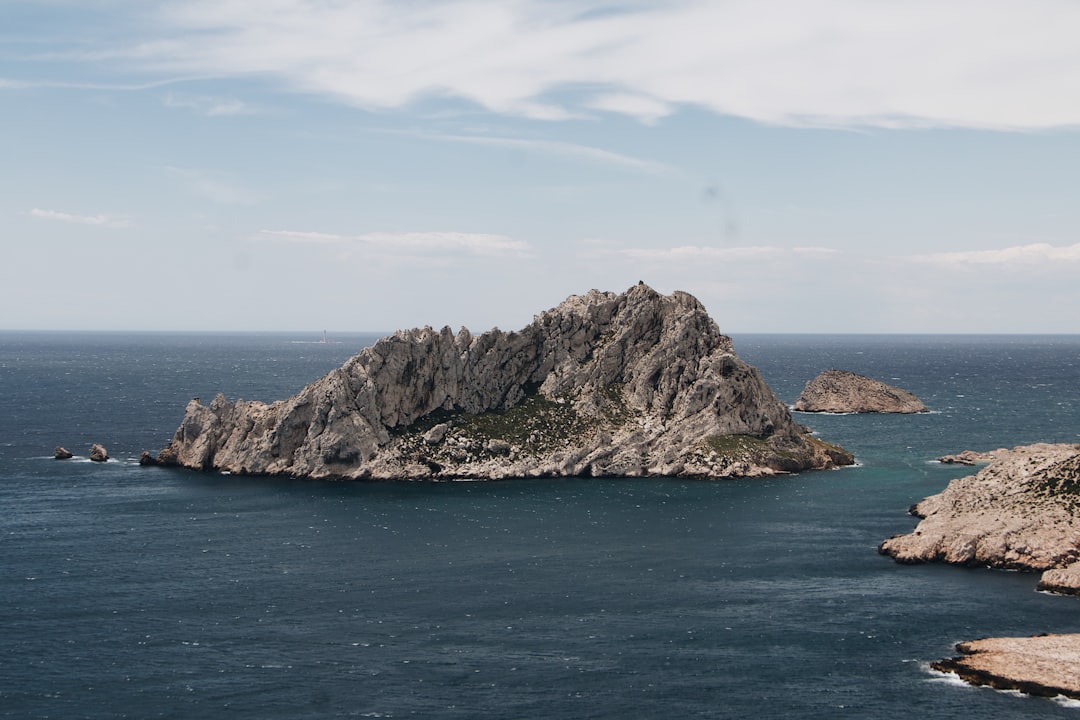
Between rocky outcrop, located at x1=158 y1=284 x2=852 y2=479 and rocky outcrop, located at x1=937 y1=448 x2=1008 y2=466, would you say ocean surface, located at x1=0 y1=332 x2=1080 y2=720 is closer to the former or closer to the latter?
rocky outcrop, located at x1=158 y1=284 x2=852 y2=479

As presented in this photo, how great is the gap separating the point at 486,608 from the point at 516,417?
292ft

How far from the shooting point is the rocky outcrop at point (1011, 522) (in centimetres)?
11112

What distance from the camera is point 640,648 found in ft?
288

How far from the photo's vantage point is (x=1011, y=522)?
11631 cm

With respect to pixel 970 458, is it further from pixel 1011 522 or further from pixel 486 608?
pixel 486 608

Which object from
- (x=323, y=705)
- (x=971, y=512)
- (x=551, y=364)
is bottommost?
(x=323, y=705)

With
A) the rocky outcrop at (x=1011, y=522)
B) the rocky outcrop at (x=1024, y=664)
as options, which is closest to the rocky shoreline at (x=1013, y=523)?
the rocky outcrop at (x=1011, y=522)

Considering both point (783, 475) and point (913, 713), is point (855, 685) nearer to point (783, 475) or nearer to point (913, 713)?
point (913, 713)

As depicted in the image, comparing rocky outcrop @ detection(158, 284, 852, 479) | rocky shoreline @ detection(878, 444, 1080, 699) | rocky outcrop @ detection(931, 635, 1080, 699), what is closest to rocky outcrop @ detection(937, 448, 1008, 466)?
rocky outcrop @ detection(158, 284, 852, 479)

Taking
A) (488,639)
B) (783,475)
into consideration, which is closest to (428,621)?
(488,639)

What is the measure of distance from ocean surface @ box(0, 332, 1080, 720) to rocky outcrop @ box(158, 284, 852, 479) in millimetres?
19412

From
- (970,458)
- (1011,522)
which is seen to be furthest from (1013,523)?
Result: (970,458)

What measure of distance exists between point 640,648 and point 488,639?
13.6m

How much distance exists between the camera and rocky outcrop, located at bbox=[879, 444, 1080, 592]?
111125 mm
